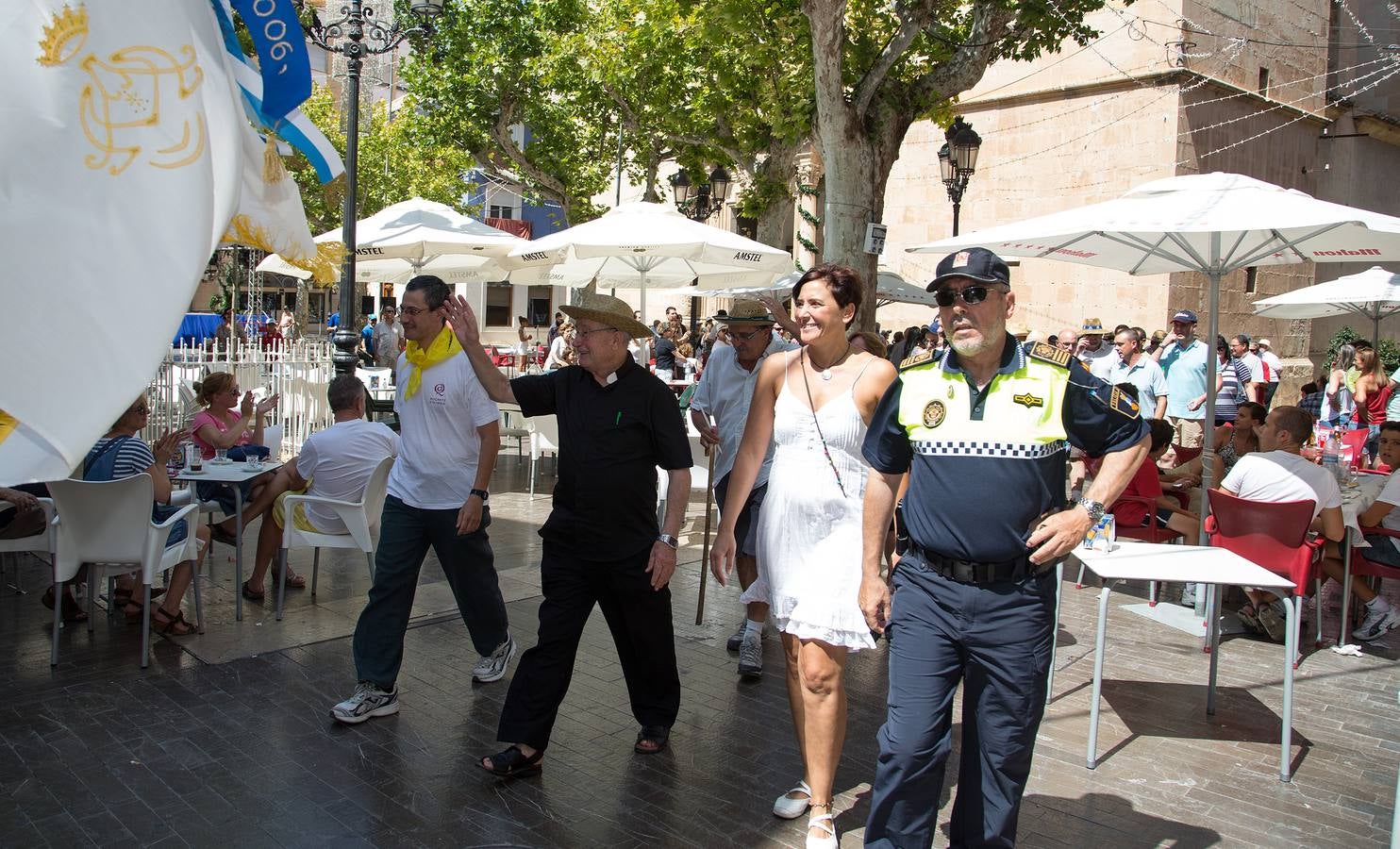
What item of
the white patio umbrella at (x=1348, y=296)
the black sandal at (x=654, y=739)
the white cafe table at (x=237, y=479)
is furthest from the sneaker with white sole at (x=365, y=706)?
the white patio umbrella at (x=1348, y=296)

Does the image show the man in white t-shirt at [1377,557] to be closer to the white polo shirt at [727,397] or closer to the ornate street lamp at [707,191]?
the white polo shirt at [727,397]

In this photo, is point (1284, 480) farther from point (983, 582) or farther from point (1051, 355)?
point (983, 582)

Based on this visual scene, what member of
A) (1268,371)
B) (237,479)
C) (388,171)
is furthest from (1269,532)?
(388,171)

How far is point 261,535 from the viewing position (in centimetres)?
694

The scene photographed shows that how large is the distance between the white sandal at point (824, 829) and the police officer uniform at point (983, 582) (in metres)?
0.52

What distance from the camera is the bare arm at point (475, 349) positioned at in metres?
4.41

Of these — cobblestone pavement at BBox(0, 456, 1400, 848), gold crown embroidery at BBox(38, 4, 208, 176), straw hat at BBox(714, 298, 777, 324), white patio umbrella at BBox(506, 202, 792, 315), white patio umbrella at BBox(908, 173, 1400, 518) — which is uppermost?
white patio umbrella at BBox(506, 202, 792, 315)

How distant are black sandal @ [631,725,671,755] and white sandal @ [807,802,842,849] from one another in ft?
3.40

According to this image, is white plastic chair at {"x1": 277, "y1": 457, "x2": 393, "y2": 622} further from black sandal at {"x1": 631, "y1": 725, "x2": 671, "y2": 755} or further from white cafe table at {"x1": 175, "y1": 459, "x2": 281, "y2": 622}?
black sandal at {"x1": 631, "y1": 725, "x2": 671, "y2": 755}

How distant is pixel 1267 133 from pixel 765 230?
12775 millimetres

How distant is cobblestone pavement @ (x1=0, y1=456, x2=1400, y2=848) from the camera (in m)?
4.09

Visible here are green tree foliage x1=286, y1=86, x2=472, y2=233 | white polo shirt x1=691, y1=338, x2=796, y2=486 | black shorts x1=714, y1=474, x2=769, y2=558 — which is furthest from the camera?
green tree foliage x1=286, y1=86, x2=472, y2=233

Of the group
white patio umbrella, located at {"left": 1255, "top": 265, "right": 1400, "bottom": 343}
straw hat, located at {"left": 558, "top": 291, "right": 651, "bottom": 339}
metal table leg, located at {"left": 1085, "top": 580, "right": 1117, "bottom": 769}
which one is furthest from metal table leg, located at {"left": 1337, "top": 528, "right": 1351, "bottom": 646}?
straw hat, located at {"left": 558, "top": 291, "right": 651, "bottom": 339}

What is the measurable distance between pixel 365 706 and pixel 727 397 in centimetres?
256
